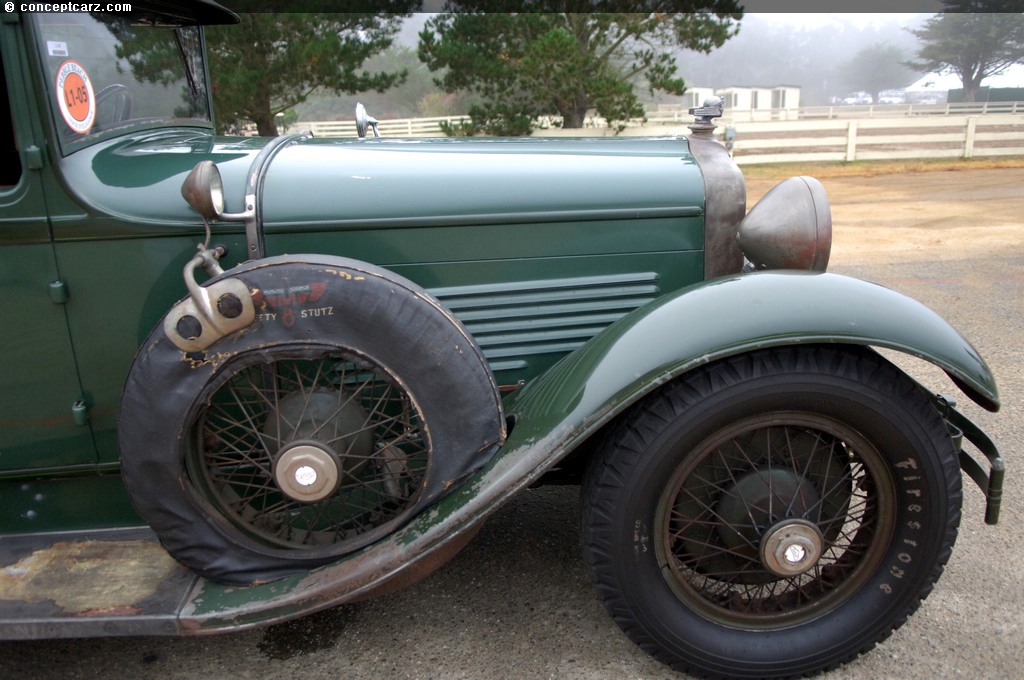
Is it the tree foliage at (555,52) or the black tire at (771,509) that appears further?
the tree foliage at (555,52)

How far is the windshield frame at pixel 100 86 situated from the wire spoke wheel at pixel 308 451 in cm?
84

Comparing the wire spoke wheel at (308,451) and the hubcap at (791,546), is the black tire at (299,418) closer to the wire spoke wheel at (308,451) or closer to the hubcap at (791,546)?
the wire spoke wheel at (308,451)

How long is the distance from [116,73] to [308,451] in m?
1.46

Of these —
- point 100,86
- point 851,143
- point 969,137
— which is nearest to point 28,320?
point 100,86

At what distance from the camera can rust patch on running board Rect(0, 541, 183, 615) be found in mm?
2029

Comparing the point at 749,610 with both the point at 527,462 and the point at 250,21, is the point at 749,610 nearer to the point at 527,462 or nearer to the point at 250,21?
the point at 527,462

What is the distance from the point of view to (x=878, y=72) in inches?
3073

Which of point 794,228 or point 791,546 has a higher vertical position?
point 794,228

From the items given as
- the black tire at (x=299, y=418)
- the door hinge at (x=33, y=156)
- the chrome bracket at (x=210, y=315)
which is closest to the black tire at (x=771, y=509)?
the black tire at (x=299, y=418)

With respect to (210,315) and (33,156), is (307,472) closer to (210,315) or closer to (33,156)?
(210,315)

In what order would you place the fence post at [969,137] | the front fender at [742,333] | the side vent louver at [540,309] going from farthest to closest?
the fence post at [969,137], the side vent louver at [540,309], the front fender at [742,333]

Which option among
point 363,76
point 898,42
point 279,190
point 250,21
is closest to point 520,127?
point 363,76

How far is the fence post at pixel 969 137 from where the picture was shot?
Result: 58.6 ft

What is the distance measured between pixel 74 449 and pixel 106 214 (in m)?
0.74
